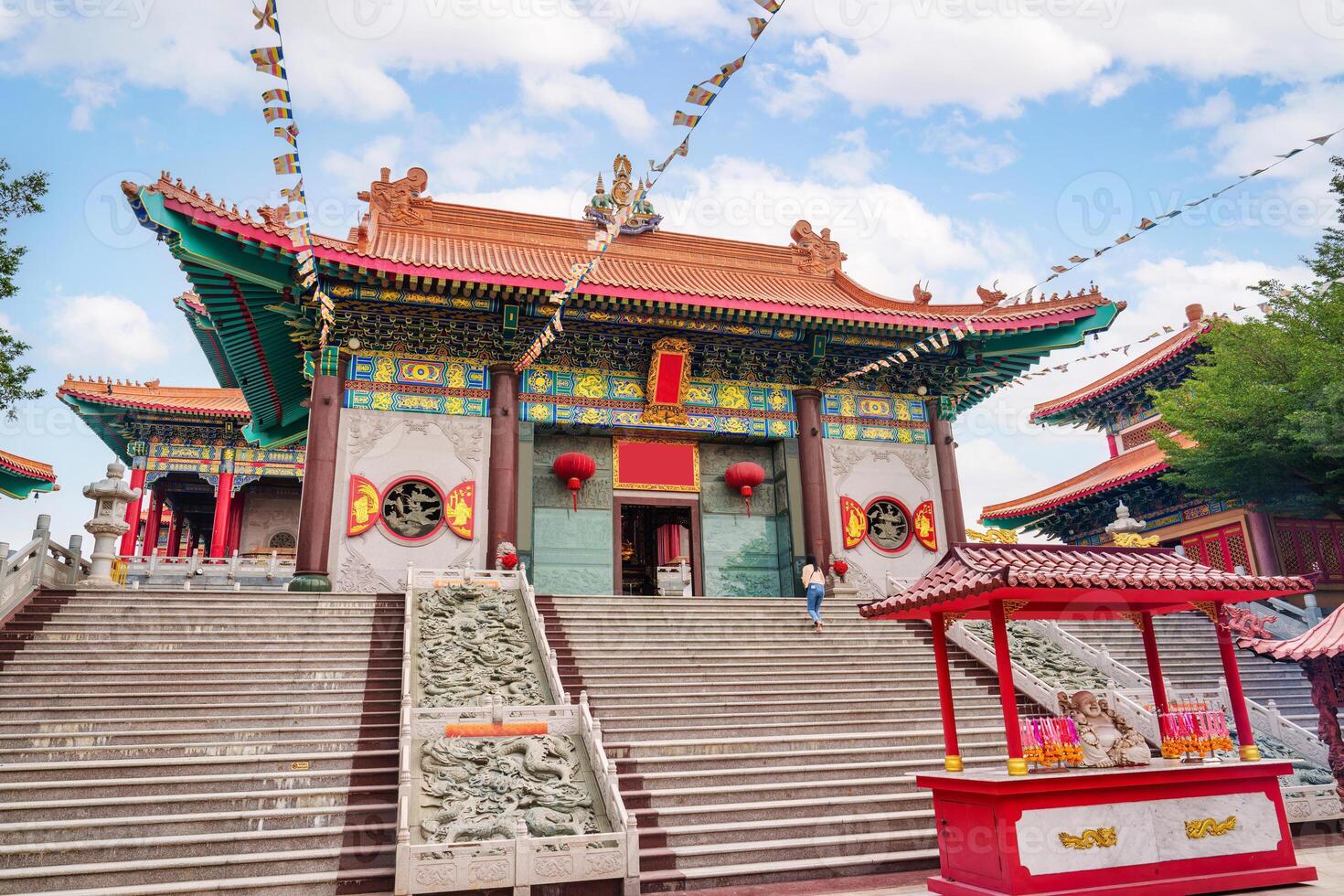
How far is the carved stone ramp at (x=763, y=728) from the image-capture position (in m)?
7.25

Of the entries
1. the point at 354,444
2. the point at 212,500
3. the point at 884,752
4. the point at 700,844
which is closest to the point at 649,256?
the point at 354,444

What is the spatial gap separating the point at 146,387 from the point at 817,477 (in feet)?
61.9

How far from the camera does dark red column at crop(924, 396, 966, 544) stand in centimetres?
1711

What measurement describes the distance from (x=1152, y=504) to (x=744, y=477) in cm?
1259

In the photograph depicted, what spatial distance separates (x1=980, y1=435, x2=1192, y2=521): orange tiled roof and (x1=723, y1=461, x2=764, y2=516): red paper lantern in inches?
404

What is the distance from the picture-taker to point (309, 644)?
1023 cm

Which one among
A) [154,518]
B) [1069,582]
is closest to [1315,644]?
[1069,582]

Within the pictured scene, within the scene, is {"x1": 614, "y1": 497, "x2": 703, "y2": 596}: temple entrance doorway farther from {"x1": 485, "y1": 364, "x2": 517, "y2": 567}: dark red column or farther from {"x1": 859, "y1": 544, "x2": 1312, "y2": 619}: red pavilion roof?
{"x1": 859, "y1": 544, "x2": 1312, "y2": 619}: red pavilion roof

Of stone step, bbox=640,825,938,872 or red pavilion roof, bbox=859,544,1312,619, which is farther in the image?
stone step, bbox=640,825,938,872

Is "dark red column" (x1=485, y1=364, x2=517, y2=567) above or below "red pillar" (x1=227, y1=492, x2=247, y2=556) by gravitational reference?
below

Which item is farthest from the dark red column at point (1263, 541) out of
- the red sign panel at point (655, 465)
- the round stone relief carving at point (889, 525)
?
the red sign panel at point (655, 465)

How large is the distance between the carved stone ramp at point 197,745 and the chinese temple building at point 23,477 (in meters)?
16.2

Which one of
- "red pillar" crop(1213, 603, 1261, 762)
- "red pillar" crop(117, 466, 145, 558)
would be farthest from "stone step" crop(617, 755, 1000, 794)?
"red pillar" crop(117, 466, 145, 558)

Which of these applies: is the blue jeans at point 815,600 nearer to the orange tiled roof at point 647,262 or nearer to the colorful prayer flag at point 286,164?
the orange tiled roof at point 647,262
